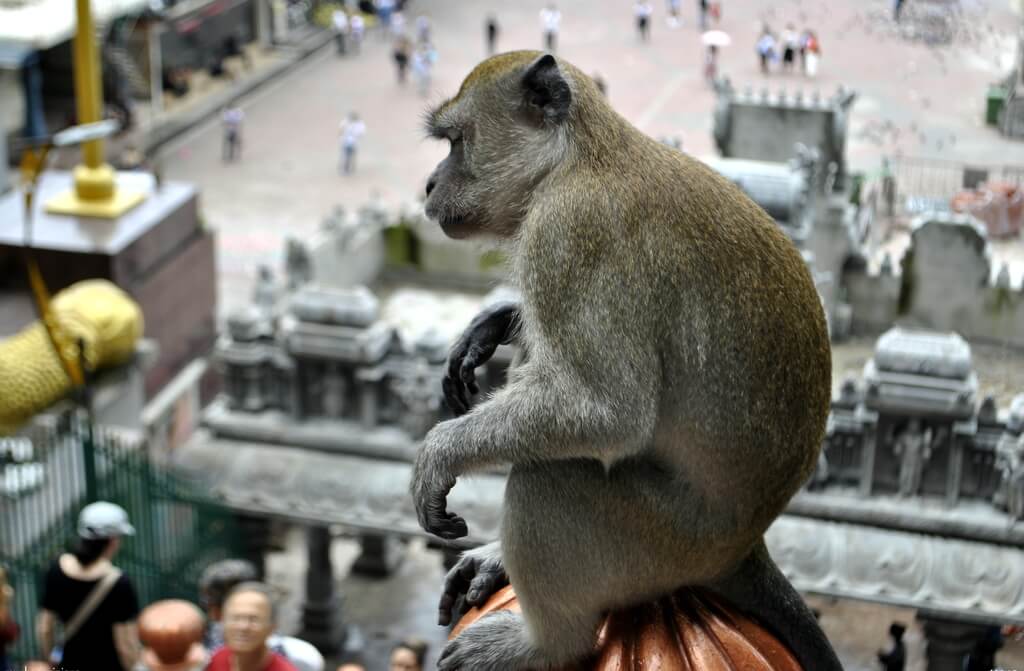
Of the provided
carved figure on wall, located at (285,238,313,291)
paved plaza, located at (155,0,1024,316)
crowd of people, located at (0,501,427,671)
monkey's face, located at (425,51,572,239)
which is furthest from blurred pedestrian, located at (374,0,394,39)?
monkey's face, located at (425,51,572,239)

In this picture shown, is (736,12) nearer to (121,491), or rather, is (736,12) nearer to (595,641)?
(121,491)

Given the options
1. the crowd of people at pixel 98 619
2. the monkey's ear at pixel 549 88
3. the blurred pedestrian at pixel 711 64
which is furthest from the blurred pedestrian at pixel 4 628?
the blurred pedestrian at pixel 711 64

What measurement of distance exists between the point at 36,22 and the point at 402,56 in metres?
14.8

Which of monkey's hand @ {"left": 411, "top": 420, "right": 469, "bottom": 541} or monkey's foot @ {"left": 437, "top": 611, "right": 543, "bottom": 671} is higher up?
monkey's hand @ {"left": 411, "top": 420, "right": 469, "bottom": 541}

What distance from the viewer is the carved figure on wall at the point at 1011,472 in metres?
15.9

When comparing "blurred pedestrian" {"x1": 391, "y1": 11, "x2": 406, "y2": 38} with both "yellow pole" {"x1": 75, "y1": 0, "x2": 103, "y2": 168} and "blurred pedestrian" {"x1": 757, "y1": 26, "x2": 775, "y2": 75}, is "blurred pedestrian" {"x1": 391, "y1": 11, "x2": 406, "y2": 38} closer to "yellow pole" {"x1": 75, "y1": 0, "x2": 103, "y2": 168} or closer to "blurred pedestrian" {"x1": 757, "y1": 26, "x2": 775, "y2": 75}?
"blurred pedestrian" {"x1": 757, "y1": 26, "x2": 775, "y2": 75}

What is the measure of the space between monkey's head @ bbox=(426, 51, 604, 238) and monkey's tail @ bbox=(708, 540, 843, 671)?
1.57 meters

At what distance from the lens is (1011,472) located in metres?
16.0

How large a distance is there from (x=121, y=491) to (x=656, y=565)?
11.0 metres

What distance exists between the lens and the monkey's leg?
6398 millimetres

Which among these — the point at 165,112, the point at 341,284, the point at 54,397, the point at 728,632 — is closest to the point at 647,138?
the point at 728,632

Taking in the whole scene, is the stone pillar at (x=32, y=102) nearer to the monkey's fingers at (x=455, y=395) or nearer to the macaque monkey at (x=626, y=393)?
the monkey's fingers at (x=455, y=395)

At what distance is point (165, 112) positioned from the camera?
4809 centimetres

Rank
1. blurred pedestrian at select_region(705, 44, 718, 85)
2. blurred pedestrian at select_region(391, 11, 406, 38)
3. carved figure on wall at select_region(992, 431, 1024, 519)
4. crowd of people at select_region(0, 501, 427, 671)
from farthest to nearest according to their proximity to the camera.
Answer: blurred pedestrian at select_region(391, 11, 406, 38) < blurred pedestrian at select_region(705, 44, 718, 85) < carved figure on wall at select_region(992, 431, 1024, 519) < crowd of people at select_region(0, 501, 427, 671)
